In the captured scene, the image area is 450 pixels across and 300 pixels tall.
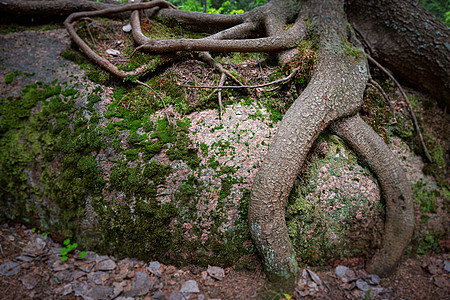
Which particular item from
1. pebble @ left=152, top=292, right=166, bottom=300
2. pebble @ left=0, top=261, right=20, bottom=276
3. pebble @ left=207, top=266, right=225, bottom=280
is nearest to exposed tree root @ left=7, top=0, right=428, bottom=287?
pebble @ left=207, top=266, right=225, bottom=280

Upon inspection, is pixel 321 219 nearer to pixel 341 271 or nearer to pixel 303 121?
pixel 341 271

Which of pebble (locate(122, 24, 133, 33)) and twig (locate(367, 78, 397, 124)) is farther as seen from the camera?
pebble (locate(122, 24, 133, 33))

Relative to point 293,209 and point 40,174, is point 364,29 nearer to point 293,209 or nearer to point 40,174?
point 293,209

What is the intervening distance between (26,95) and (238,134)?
286 cm

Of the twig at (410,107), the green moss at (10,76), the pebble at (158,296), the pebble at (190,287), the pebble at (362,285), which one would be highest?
the twig at (410,107)

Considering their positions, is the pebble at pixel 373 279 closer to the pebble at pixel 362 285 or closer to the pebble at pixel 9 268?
the pebble at pixel 362 285

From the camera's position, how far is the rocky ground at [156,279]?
2125 mm

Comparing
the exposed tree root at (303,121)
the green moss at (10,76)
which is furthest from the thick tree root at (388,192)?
the green moss at (10,76)

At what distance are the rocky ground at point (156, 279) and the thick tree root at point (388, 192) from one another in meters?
0.23

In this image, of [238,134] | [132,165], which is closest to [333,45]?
[238,134]

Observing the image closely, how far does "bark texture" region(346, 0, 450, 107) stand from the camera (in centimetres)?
A: 303

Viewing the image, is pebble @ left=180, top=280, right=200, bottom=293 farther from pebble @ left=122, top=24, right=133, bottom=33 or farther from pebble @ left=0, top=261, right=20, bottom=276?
pebble @ left=122, top=24, right=133, bottom=33

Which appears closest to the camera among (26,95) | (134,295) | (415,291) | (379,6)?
(134,295)

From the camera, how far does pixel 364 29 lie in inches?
139
